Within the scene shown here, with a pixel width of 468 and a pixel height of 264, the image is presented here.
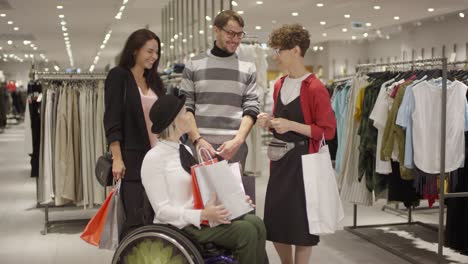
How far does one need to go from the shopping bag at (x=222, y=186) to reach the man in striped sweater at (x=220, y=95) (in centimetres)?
60

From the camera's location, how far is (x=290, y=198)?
293 centimetres

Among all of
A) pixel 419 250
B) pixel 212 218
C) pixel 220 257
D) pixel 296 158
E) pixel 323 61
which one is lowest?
pixel 419 250

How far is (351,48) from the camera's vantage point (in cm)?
2138

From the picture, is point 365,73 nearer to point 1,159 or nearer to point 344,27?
point 1,159

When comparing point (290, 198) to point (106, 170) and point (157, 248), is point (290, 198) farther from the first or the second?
point (106, 170)

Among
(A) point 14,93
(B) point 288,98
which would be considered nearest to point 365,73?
(B) point 288,98

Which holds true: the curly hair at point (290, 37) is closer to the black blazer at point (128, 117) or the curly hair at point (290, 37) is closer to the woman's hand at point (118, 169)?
the black blazer at point (128, 117)

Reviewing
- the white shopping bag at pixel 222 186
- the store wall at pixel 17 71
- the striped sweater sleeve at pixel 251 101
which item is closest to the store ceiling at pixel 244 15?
the striped sweater sleeve at pixel 251 101

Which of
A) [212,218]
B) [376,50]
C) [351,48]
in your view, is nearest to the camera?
[212,218]

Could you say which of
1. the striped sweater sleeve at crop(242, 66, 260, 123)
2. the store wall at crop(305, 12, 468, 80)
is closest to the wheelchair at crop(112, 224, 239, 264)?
the striped sweater sleeve at crop(242, 66, 260, 123)

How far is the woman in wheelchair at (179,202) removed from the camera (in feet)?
7.83

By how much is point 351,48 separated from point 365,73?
56.3 ft

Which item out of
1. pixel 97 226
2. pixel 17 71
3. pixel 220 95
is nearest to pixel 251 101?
pixel 220 95

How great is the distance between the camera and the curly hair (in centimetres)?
290
